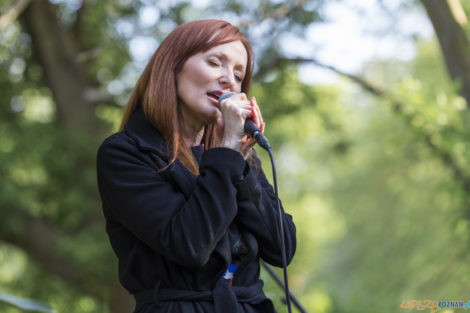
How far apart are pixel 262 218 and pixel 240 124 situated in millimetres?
297

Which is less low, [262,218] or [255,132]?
[255,132]

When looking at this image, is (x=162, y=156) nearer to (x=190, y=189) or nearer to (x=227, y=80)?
(x=190, y=189)

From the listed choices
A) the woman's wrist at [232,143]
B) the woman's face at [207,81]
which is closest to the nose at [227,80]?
the woman's face at [207,81]

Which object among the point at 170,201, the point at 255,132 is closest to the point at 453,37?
the point at 255,132

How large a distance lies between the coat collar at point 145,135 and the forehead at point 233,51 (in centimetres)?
30

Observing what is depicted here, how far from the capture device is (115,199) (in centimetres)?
162

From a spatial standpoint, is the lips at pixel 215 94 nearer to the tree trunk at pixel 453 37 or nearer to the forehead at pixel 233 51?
the forehead at pixel 233 51

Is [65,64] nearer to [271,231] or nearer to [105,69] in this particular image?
[105,69]

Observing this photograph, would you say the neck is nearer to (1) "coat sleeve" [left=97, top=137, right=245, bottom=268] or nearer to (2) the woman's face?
(2) the woman's face

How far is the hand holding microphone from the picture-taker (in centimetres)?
166

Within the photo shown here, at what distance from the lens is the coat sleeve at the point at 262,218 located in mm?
1694

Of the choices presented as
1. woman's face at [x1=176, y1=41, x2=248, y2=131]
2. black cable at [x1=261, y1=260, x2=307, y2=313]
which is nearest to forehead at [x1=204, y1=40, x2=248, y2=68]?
woman's face at [x1=176, y1=41, x2=248, y2=131]

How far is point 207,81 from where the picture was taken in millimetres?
1814

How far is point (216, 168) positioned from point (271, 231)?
0.31 m
